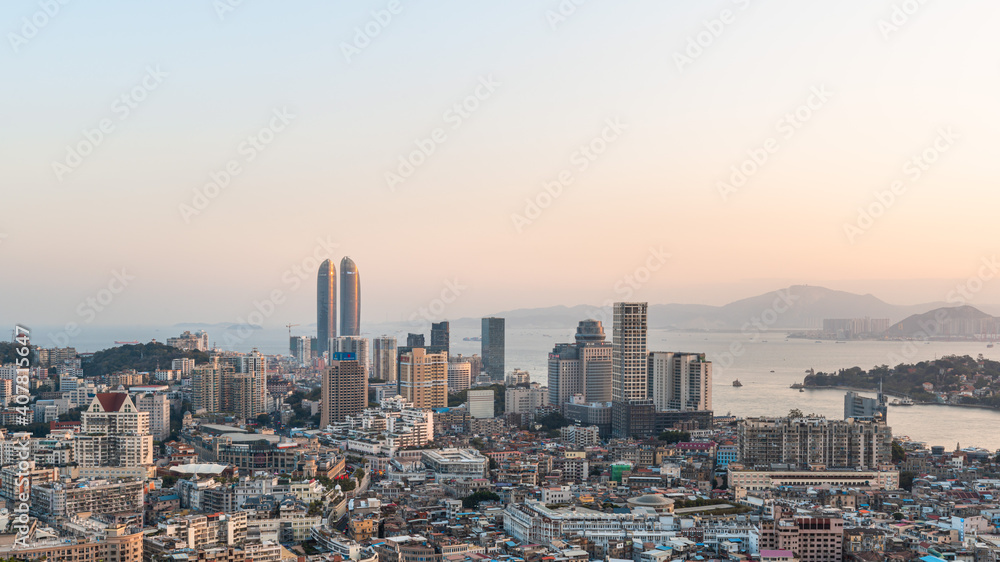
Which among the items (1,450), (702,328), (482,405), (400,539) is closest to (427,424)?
(482,405)

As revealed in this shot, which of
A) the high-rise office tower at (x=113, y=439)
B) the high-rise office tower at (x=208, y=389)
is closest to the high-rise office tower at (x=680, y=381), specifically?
the high-rise office tower at (x=208, y=389)

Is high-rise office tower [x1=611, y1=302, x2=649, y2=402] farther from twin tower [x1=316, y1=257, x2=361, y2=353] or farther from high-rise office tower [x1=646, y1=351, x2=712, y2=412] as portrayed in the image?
twin tower [x1=316, y1=257, x2=361, y2=353]

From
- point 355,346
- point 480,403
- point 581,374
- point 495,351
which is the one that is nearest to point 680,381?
point 581,374

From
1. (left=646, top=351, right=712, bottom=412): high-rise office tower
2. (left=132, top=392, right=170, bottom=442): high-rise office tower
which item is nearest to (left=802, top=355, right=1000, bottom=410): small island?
(left=646, top=351, right=712, bottom=412): high-rise office tower

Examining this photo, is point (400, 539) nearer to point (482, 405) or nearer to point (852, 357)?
point (482, 405)

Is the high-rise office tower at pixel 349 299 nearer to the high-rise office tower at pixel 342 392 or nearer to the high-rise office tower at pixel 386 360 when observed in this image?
the high-rise office tower at pixel 386 360

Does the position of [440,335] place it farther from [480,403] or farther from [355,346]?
[480,403]
